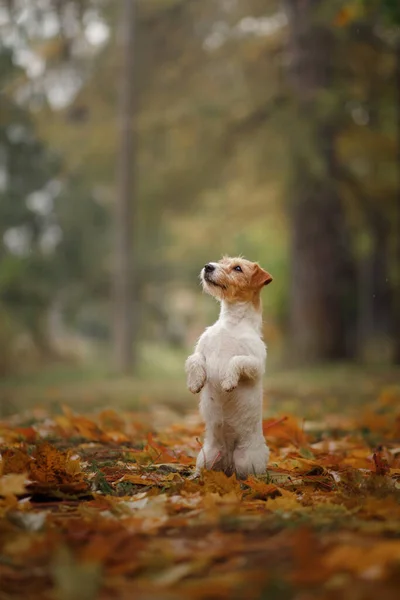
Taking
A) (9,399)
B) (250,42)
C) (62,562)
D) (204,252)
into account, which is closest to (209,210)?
(204,252)

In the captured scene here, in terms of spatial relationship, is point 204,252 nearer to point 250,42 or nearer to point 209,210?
point 209,210

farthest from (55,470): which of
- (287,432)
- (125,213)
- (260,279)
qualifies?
(125,213)

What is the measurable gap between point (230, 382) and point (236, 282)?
572 mm

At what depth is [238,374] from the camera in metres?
3.71

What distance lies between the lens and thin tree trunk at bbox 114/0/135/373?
45.5ft

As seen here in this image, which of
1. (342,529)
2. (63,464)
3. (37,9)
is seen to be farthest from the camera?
(37,9)

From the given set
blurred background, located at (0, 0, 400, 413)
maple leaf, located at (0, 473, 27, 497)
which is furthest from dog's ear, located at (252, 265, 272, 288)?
blurred background, located at (0, 0, 400, 413)

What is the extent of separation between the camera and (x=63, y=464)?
356 centimetres

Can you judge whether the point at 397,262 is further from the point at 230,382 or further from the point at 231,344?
the point at 230,382

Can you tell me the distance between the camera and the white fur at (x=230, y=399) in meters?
3.83

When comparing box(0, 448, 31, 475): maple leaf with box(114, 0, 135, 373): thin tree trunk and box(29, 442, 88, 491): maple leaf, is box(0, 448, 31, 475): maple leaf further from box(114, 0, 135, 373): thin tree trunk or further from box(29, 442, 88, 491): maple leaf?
box(114, 0, 135, 373): thin tree trunk

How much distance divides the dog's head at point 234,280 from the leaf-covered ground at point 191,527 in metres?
0.90

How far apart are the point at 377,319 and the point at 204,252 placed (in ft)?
19.2

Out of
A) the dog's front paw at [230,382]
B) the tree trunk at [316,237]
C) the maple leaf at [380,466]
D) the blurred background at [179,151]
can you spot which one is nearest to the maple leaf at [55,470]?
the dog's front paw at [230,382]
